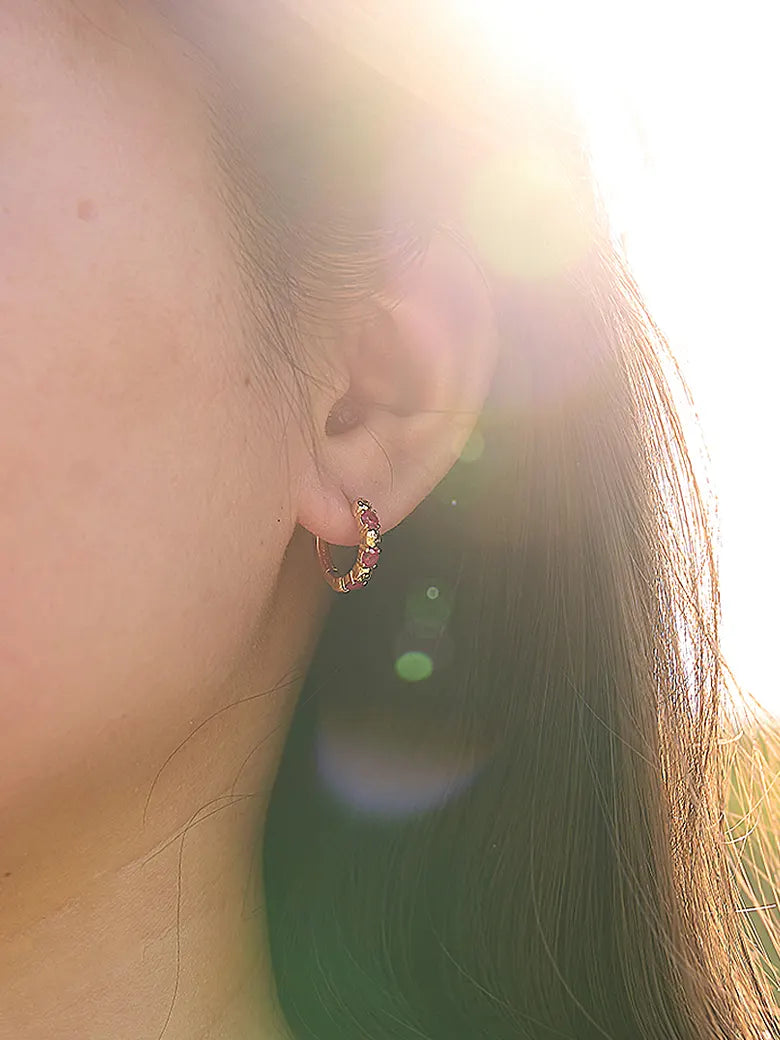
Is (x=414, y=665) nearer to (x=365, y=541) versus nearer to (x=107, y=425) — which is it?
(x=365, y=541)

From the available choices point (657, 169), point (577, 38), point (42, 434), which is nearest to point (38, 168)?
point (42, 434)

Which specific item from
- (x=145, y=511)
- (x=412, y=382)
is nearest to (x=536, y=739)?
(x=412, y=382)

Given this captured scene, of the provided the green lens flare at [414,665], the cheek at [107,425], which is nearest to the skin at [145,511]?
the cheek at [107,425]

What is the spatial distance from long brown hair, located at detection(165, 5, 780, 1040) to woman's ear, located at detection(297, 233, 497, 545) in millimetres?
52

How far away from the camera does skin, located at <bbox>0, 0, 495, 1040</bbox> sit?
0.93m

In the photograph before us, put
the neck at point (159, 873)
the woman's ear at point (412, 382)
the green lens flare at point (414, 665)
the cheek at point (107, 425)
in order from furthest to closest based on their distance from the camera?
the green lens flare at point (414, 665) < the woman's ear at point (412, 382) < the neck at point (159, 873) < the cheek at point (107, 425)

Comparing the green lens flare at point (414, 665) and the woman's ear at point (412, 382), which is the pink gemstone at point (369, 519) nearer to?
the woman's ear at point (412, 382)

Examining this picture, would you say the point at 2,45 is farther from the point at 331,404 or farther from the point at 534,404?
the point at 534,404

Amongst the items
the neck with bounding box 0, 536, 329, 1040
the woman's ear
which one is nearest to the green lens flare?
the neck with bounding box 0, 536, 329, 1040

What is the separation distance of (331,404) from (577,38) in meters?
0.48

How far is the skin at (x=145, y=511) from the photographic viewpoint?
93 centimetres

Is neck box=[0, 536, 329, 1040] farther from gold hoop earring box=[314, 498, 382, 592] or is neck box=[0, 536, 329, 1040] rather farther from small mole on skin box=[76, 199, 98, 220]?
small mole on skin box=[76, 199, 98, 220]

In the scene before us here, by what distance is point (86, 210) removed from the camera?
947mm

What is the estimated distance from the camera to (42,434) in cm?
93
